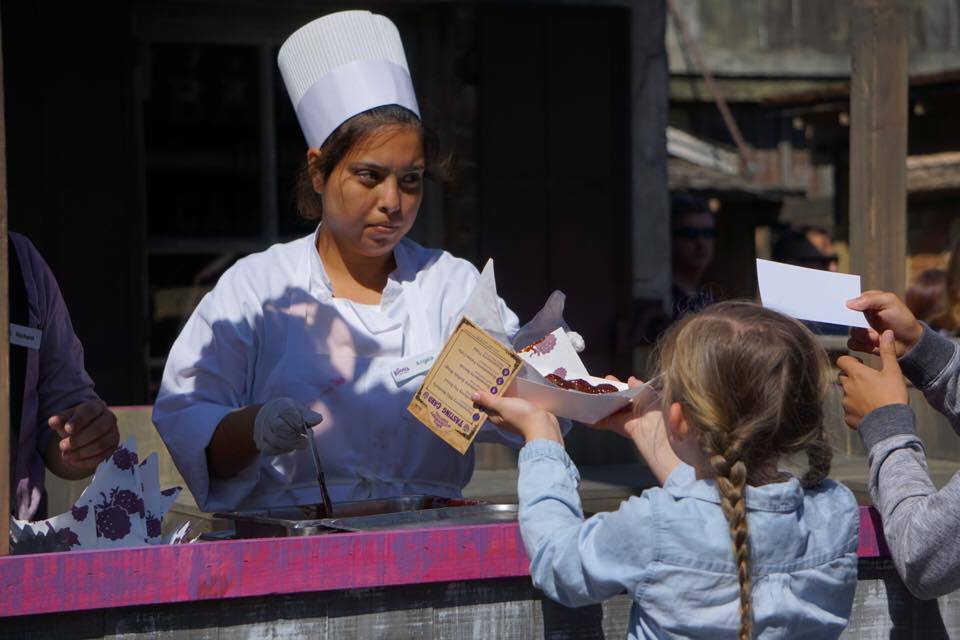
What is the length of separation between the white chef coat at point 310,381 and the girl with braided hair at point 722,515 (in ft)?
2.24

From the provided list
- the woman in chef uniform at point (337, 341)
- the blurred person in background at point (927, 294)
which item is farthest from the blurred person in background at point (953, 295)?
the woman in chef uniform at point (337, 341)

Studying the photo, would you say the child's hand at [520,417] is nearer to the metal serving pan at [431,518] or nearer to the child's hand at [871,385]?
the metal serving pan at [431,518]

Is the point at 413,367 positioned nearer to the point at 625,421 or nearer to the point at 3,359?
the point at 625,421

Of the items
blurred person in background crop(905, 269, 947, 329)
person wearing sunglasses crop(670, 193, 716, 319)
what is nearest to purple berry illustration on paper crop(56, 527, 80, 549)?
person wearing sunglasses crop(670, 193, 716, 319)

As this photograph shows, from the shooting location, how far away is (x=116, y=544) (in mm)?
2469

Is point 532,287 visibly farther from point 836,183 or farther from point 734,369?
point 836,183

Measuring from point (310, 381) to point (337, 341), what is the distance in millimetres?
94

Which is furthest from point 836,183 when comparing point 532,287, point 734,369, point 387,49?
point 734,369

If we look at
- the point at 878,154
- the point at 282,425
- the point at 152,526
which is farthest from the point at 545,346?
the point at 878,154

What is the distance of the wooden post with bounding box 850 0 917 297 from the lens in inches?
213

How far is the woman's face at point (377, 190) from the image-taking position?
8.43ft

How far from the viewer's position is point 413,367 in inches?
90.0

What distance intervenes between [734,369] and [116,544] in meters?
1.15

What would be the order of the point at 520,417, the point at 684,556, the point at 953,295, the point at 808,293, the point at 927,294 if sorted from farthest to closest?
the point at 927,294 < the point at 953,295 < the point at 808,293 < the point at 520,417 < the point at 684,556
